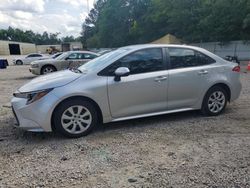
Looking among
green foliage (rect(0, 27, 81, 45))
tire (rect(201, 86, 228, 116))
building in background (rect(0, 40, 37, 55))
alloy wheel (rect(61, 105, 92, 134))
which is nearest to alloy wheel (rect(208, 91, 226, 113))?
tire (rect(201, 86, 228, 116))

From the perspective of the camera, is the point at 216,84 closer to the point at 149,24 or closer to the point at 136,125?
the point at 136,125

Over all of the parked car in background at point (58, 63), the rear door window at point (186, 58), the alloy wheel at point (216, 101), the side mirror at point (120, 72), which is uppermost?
the rear door window at point (186, 58)

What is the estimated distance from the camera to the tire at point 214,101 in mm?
6016

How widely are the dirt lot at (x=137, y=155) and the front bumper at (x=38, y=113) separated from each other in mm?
269

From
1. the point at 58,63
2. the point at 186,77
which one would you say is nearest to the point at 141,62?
the point at 186,77

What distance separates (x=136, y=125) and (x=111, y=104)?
29.0 inches

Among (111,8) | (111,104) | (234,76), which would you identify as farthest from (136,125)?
(111,8)

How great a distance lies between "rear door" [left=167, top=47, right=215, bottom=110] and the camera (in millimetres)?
5660

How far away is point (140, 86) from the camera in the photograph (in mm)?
5309

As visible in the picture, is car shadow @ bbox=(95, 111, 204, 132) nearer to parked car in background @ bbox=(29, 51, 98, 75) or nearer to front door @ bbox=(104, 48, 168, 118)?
front door @ bbox=(104, 48, 168, 118)

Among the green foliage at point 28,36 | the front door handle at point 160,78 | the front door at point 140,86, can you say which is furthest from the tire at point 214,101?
the green foliage at point 28,36

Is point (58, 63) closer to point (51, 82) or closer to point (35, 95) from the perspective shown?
point (51, 82)

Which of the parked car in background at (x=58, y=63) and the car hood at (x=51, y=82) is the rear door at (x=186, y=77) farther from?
the parked car in background at (x=58, y=63)

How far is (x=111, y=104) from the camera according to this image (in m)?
5.14
